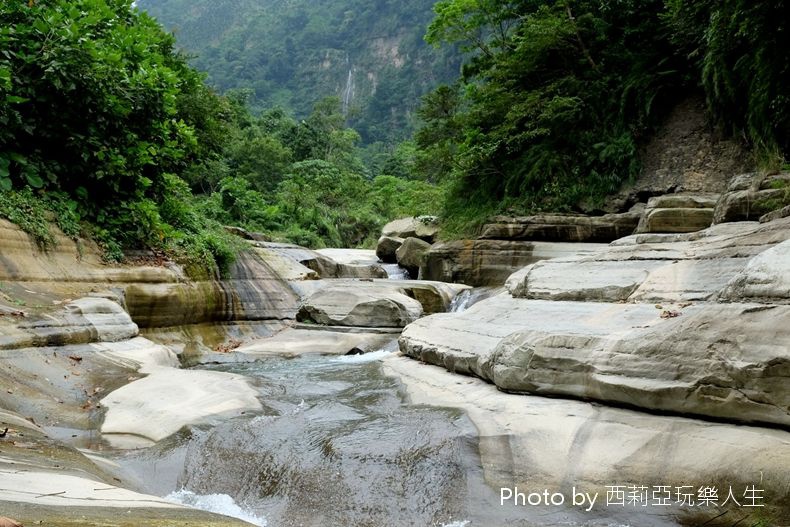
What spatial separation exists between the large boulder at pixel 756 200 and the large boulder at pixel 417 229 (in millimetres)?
10264

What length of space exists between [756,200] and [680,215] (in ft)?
8.93

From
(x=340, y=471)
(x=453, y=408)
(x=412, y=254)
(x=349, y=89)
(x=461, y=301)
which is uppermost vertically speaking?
(x=349, y=89)

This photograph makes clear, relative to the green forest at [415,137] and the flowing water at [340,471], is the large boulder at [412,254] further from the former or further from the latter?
the flowing water at [340,471]

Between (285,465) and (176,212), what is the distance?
730 centimetres

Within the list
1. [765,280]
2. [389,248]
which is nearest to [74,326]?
[765,280]

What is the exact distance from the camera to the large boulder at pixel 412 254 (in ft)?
53.1

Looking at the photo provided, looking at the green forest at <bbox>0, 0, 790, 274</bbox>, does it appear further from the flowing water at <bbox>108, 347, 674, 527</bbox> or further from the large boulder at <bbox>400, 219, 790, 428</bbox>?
the large boulder at <bbox>400, 219, 790, 428</bbox>

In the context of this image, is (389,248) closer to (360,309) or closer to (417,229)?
(417,229)

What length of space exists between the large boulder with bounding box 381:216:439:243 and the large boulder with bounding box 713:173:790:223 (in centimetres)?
1026

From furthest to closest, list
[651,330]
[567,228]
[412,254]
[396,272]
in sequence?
[396,272], [412,254], [567,228], [651,330]

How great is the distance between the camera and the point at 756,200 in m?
7.38

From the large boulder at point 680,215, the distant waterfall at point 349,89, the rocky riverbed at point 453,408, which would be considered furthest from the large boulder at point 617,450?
the distant waterfall at point 349,89

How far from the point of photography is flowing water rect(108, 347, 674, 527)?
11.1ft

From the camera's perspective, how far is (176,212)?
1000 cm
